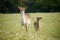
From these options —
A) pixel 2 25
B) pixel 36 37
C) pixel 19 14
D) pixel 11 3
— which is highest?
pixel 11 3

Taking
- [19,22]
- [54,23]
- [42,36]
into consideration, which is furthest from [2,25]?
[54,23]

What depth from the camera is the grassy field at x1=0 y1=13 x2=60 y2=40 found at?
96.7 inches

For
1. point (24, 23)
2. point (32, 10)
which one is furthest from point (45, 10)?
point (24, 23)

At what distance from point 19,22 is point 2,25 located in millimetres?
241

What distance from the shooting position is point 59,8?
2514mm

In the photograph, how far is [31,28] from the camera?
2.47 metres

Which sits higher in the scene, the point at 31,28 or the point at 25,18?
the point at 25,18

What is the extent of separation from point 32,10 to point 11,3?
1.02ft

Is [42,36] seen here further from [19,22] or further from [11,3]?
[11,3]

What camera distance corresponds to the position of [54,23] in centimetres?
250

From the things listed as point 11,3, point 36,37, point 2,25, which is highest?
point 11,3

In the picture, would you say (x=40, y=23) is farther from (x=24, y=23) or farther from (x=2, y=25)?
(x=2, y=25)

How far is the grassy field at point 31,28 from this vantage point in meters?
2.46

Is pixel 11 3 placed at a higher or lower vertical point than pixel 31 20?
higher
